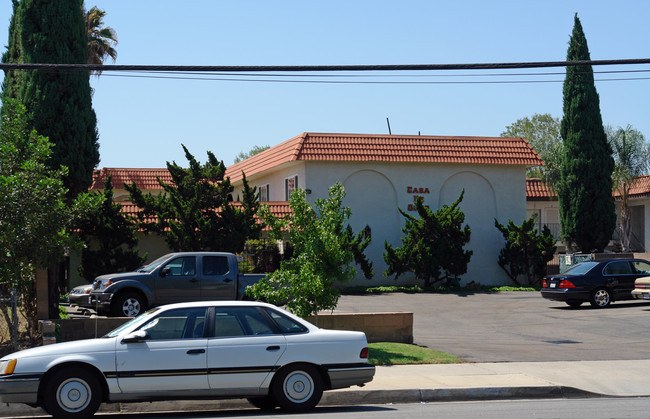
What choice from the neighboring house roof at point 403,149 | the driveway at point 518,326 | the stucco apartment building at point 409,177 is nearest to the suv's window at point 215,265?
the driveway at point 518,326

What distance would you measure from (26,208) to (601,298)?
59.6 ft

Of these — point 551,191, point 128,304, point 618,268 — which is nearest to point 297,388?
point 128,304

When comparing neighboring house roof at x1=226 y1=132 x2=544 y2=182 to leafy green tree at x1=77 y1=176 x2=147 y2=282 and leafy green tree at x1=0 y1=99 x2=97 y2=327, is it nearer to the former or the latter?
leafy green tree at x1=77 y1=176 x2=147 y2=282

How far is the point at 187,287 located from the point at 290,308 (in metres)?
3.76

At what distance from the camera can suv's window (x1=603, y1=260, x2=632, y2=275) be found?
25.3 m

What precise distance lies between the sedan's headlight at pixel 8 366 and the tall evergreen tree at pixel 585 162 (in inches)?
1219

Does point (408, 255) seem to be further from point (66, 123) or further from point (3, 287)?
point (3, 287)

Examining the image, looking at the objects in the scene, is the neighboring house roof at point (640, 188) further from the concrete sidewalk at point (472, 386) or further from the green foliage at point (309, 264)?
the green foliage at point (309, 264)

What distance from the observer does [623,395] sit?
1248 cm

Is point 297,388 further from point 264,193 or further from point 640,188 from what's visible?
point 640,188

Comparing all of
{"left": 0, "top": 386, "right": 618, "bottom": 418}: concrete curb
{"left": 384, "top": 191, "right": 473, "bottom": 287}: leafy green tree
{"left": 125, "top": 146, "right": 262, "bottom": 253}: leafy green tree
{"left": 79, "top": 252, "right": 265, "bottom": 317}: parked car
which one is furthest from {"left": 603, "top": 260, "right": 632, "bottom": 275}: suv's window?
{"left": 0, "top": 386, "right": 618, "bottom": 418}: concrete curb

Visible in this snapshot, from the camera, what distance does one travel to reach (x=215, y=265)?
62.7 feet

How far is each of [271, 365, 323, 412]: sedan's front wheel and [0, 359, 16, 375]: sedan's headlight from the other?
134 inches

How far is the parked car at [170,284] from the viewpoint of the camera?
18.2 meters
